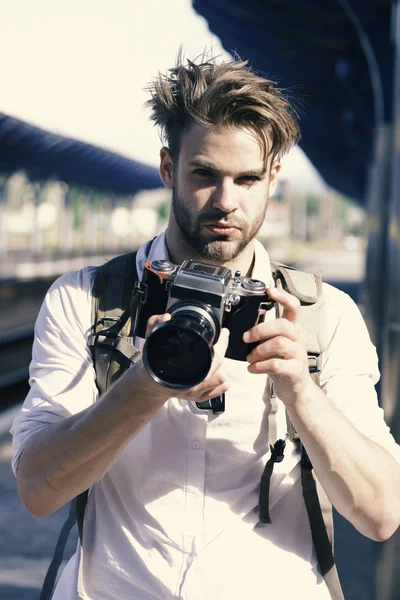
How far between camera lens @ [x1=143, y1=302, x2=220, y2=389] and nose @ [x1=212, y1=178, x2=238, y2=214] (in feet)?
1.50

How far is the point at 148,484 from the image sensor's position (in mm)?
2375

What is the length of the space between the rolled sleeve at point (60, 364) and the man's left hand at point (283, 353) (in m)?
0.45

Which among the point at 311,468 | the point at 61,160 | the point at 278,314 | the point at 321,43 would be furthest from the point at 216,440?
the point at 61,160

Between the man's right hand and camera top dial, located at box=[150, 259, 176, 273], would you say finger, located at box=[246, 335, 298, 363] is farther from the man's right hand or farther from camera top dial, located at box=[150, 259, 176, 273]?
camera top dial, located at box=[150, 259, 176, 273]

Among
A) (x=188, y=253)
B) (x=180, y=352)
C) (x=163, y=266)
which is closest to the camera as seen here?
(x=180, y=352)

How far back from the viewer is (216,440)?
94.4 inches

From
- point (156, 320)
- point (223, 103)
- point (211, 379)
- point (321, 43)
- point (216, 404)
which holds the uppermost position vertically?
point (321, 43)

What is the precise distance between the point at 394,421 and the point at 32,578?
246cm

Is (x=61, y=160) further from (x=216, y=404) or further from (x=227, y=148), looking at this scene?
(x=216, y=404)

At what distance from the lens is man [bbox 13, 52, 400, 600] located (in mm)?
2207

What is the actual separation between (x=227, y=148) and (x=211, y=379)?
661mm

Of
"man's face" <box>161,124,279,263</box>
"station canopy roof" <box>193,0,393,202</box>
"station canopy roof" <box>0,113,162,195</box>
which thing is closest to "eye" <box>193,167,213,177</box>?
"man's face" <box>161,124,279,263</box>

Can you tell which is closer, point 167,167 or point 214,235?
point 214,235

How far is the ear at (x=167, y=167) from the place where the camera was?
2633mm
